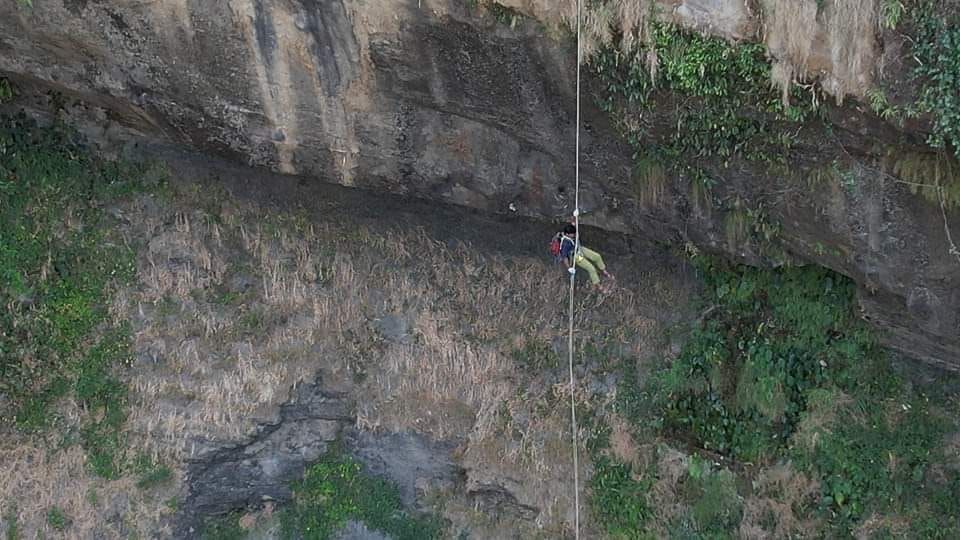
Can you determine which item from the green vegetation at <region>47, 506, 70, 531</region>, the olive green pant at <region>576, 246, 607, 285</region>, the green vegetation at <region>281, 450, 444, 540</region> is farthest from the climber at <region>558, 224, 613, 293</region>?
the green vegetation at <region>47, 506, 70, 531</region>

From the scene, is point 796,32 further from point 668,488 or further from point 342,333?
point 342,333

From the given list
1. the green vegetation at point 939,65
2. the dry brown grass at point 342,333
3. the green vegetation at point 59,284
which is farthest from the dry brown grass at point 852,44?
the green vegetation at point 59,284

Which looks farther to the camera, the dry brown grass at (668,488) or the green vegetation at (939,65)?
the dry brown grass at (668,488)

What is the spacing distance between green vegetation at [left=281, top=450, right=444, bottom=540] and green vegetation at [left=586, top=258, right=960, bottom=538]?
2.83m

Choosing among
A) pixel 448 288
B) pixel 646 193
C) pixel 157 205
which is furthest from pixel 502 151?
pixel 157 205

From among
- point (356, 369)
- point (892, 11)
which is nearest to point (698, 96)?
point (892, 11)

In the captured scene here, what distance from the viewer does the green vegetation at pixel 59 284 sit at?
10781 millimetres

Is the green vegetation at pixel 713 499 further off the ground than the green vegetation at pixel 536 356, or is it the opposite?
the green vegetation at pixel 536 356

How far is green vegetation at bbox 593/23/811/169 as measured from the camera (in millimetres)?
7609

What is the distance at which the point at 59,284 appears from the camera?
36.2 feet

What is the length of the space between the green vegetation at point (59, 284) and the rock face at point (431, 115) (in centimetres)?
153

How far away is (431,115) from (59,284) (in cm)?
600

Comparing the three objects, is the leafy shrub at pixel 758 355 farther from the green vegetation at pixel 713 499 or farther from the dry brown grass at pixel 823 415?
the green vegetation at pixel 713 499

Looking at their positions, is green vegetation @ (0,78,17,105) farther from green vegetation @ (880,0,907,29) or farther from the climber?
green vegetation @ (880,0,907,29)
